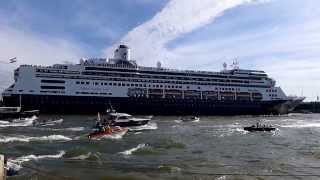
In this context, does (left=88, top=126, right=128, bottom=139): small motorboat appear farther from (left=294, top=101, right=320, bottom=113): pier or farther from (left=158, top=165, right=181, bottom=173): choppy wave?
(left=294, top=101, right=320, bottom=113): pier

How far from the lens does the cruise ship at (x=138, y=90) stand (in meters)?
99.2

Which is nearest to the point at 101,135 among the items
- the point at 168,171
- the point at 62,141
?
the point at 62,141

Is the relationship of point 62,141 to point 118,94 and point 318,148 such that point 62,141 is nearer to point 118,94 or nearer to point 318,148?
point 318,148

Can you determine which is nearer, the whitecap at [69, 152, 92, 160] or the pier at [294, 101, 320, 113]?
the whitecap at [69, 152, 92, 160]

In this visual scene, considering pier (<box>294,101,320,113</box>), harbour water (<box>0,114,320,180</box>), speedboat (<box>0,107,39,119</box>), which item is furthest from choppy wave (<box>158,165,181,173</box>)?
pier (<box>294,101,320,113</box>)

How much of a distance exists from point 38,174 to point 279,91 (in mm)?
113819

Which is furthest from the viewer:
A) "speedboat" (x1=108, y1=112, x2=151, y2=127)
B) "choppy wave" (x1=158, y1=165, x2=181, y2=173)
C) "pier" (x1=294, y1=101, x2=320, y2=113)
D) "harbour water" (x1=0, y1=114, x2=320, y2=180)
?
"pier" (x1=294, y1=101, x2=320, y2=113)

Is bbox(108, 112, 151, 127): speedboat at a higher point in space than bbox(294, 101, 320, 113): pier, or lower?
lower

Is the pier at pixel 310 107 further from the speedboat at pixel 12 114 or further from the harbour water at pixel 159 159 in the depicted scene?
the harbour water at pixel 159 159

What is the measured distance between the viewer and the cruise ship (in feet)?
325

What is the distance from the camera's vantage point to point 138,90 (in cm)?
10919

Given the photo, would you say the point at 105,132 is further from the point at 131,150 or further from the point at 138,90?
the point at 138,90

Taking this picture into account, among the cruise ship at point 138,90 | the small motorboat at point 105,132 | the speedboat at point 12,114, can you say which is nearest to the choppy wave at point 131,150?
the small motorboat at point 105,132

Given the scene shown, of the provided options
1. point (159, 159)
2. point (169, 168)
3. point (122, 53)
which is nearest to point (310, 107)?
point (122, 53)
